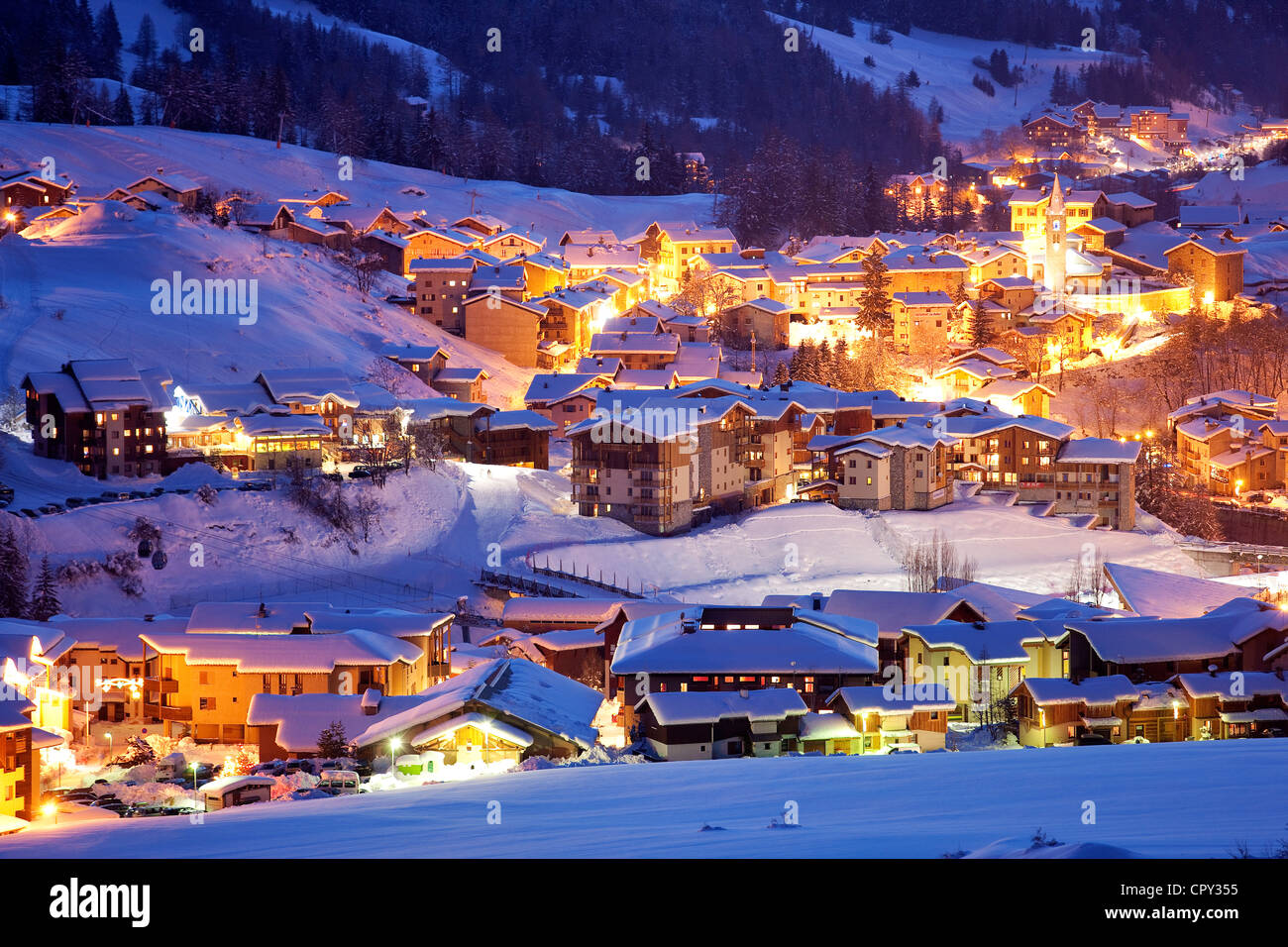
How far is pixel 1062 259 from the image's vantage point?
197 feet

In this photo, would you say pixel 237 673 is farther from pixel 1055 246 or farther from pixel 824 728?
pixel 1055 246

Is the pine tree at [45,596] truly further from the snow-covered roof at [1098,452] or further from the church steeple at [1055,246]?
the church steeple at [1055,246]

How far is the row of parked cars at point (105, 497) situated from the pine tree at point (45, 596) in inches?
55.1

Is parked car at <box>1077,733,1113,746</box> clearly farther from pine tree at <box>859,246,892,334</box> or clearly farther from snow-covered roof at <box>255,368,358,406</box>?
pine tree at <box>859,246,892,334</box>

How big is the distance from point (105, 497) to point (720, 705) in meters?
15.2

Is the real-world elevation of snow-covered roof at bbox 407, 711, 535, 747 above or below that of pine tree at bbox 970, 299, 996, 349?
below

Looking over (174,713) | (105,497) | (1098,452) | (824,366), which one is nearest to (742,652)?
(174,713)

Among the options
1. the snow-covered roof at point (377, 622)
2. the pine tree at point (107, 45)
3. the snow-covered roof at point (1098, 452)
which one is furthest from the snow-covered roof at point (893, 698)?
the pine tree at point (107, 45)

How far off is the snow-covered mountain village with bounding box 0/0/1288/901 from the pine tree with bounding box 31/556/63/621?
10 cm

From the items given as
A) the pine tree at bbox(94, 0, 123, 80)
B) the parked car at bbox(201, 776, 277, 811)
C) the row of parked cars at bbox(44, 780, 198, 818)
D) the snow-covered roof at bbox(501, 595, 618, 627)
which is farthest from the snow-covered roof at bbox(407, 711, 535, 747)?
the pine tree at bbox(94, 0, 123, 80)

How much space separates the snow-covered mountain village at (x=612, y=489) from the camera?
1064 centimetres

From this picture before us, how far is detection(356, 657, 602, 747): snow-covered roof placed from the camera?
18688 mm

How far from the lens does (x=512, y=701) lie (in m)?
19.2

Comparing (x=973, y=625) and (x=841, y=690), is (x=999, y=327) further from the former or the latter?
(x=841, y=690)
